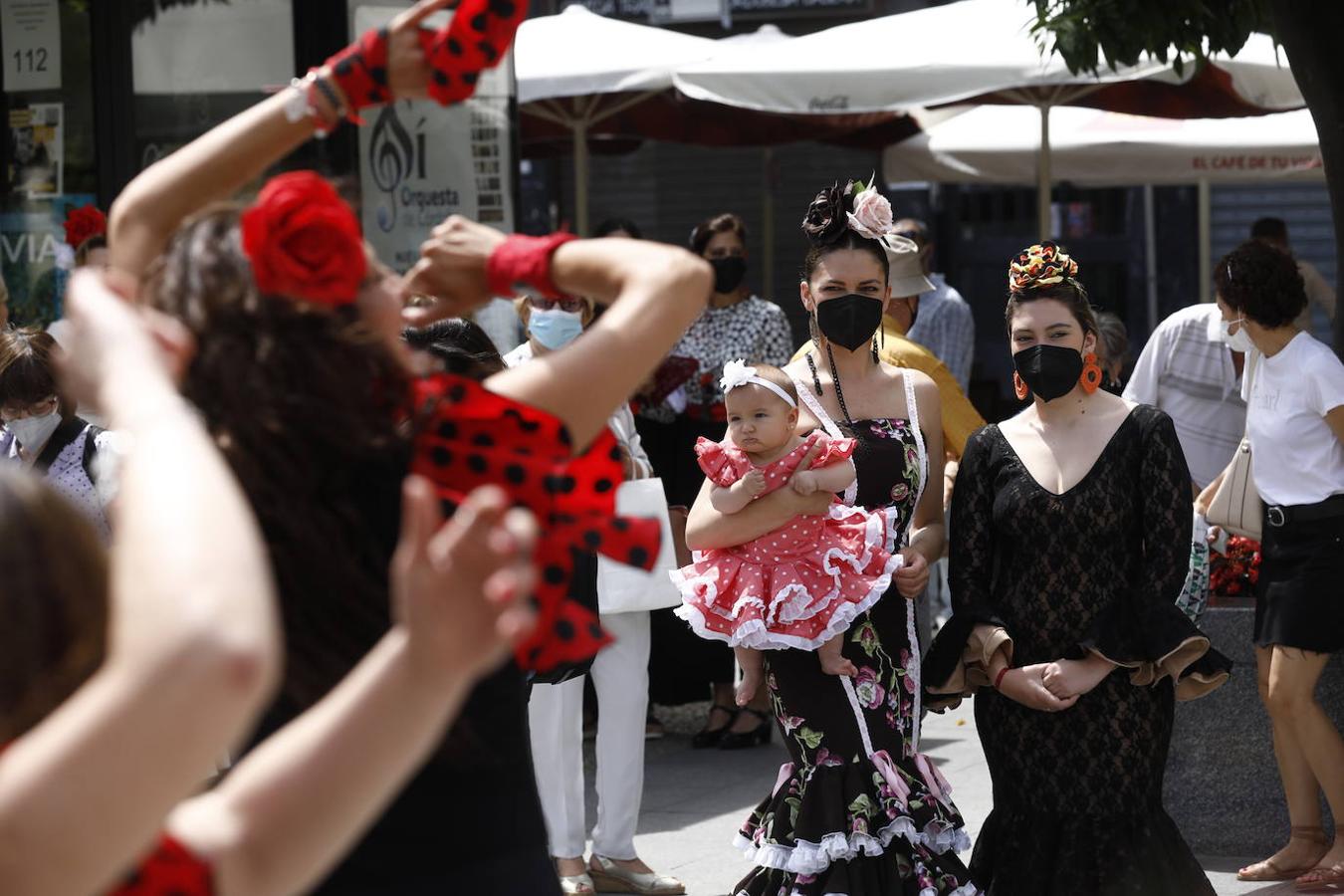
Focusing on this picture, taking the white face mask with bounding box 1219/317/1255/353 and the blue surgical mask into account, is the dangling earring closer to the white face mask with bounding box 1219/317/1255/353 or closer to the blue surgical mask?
the white face mask with bounding box 1219/317/1255/353

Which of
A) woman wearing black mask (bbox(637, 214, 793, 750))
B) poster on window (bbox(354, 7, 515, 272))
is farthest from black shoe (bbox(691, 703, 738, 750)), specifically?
poster on window (bbox(354, 7, 515, 272))

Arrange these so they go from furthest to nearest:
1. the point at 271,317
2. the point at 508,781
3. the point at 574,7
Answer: the point at 574,7, the point at 508,781, the point at 271,317

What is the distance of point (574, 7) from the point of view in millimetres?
11648

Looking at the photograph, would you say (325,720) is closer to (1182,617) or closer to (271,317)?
(271,317)

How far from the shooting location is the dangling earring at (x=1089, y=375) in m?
4.73

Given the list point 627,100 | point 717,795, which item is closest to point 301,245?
point 717,795

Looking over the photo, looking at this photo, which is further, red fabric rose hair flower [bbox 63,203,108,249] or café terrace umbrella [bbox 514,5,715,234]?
café terrace umbrella [bbox 514,5,715,234]

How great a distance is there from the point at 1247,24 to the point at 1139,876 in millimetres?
3633


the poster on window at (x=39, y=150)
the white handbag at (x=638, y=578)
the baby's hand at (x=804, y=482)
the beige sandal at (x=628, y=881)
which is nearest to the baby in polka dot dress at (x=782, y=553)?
the baby's hand at (x=804, y=482)

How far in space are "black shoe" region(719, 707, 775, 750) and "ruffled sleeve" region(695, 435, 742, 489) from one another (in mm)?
3390

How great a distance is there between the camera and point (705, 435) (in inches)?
328

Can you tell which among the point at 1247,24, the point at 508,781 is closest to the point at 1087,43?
the point at 1247,24

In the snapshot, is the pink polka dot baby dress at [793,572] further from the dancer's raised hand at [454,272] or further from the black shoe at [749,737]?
the black shoe at [749,737]

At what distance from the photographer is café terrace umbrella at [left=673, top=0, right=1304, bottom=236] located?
9297mm
